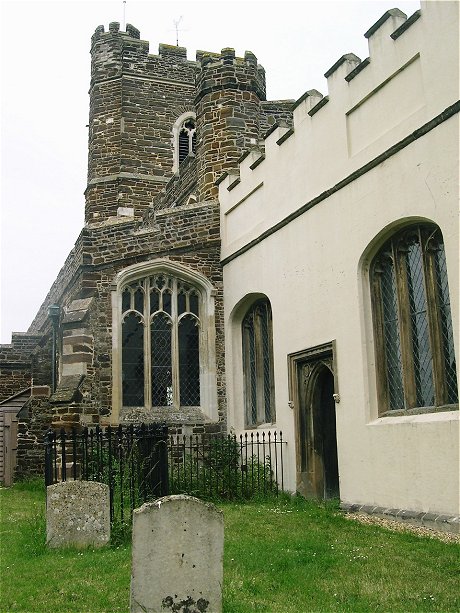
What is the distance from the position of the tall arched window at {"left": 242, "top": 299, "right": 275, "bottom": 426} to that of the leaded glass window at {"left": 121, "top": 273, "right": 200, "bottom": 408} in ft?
3.88

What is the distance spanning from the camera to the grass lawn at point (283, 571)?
5.79 meters

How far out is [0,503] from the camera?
497 inches

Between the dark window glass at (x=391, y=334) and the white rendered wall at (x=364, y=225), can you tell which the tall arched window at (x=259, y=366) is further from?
the dark window glass at (x=391, y=334)

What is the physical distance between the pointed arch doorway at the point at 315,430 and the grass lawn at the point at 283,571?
2.81 m

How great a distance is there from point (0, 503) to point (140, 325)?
15.5 ft

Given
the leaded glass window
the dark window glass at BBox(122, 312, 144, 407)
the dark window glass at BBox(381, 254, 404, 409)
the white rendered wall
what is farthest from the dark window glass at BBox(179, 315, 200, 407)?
the dark window glass at BBox(381, 254, 404, 409)

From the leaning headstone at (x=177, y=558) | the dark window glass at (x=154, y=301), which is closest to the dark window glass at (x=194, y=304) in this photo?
Result: the dark window glass at (x=154, y=301)

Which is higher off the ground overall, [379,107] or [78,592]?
[379,107]

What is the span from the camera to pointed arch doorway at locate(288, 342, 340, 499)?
12361 millimetres

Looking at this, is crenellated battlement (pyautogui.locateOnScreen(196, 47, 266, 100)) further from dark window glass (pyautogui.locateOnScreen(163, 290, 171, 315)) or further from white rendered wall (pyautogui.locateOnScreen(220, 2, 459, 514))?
dark window glass (pyautogui.locateOnScreen(163, 290, 171, 315))

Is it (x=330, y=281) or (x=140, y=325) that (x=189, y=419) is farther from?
(x=330, y=281)

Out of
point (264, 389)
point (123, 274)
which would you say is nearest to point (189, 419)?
point (264, 389)

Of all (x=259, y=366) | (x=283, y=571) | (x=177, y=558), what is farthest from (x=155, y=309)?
(x=177, y=558)

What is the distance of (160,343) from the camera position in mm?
15586
